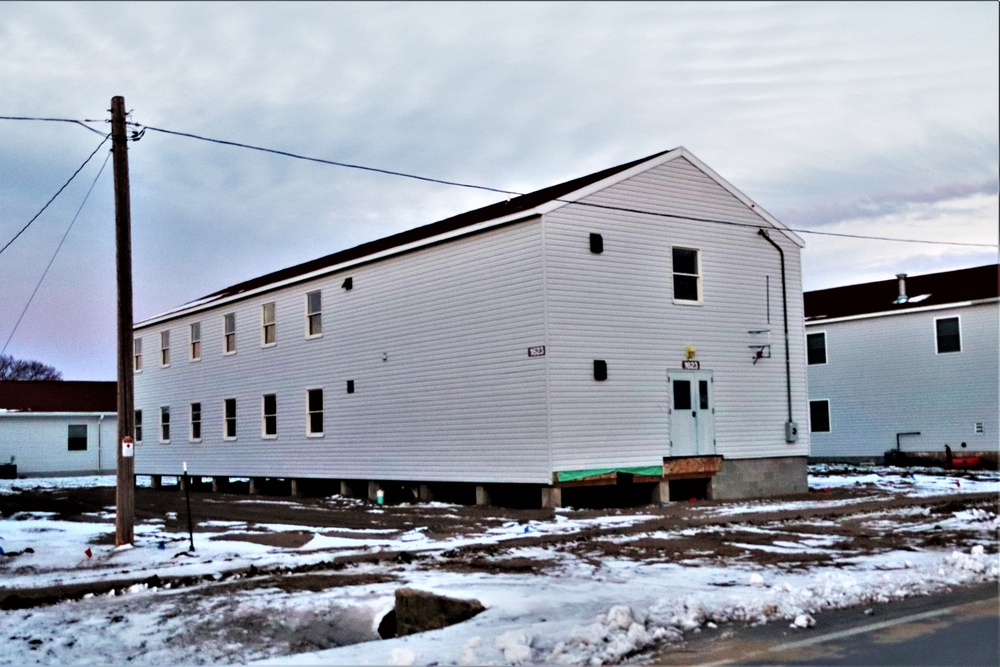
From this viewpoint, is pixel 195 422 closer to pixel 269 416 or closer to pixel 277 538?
pixel 269 416

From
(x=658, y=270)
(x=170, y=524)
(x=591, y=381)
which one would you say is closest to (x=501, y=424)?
(x=591, y=381)

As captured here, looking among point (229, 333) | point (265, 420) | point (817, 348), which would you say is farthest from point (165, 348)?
point (817, 348)

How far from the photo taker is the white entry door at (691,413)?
22.9m

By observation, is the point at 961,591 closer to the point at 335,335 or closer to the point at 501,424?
the point at 501,424

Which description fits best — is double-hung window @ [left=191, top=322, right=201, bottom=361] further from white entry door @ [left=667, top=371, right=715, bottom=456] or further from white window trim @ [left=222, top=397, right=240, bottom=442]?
white entry door @ [left=667, top=371, right=715, bottom=456]

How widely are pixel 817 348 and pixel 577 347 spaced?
22067 mm

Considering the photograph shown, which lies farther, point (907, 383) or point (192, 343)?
point (907, 383)

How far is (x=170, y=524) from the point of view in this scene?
19766mm

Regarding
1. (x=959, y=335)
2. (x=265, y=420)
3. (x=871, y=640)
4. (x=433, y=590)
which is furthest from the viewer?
(x=959, y=335)

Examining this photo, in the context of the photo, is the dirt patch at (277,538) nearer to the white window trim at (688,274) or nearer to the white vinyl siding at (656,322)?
the white vinyl siding at (656,322)

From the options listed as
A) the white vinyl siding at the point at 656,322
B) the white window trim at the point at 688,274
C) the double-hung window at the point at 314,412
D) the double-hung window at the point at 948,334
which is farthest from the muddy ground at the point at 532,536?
the double-hung window at the point at 948,334

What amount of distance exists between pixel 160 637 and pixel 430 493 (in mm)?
15202

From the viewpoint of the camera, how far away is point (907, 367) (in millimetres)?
37719

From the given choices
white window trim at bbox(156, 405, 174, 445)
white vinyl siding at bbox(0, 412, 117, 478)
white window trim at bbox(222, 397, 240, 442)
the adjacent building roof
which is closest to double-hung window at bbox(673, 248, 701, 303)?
white window trim at bbox(222, 397, 240, 442)
